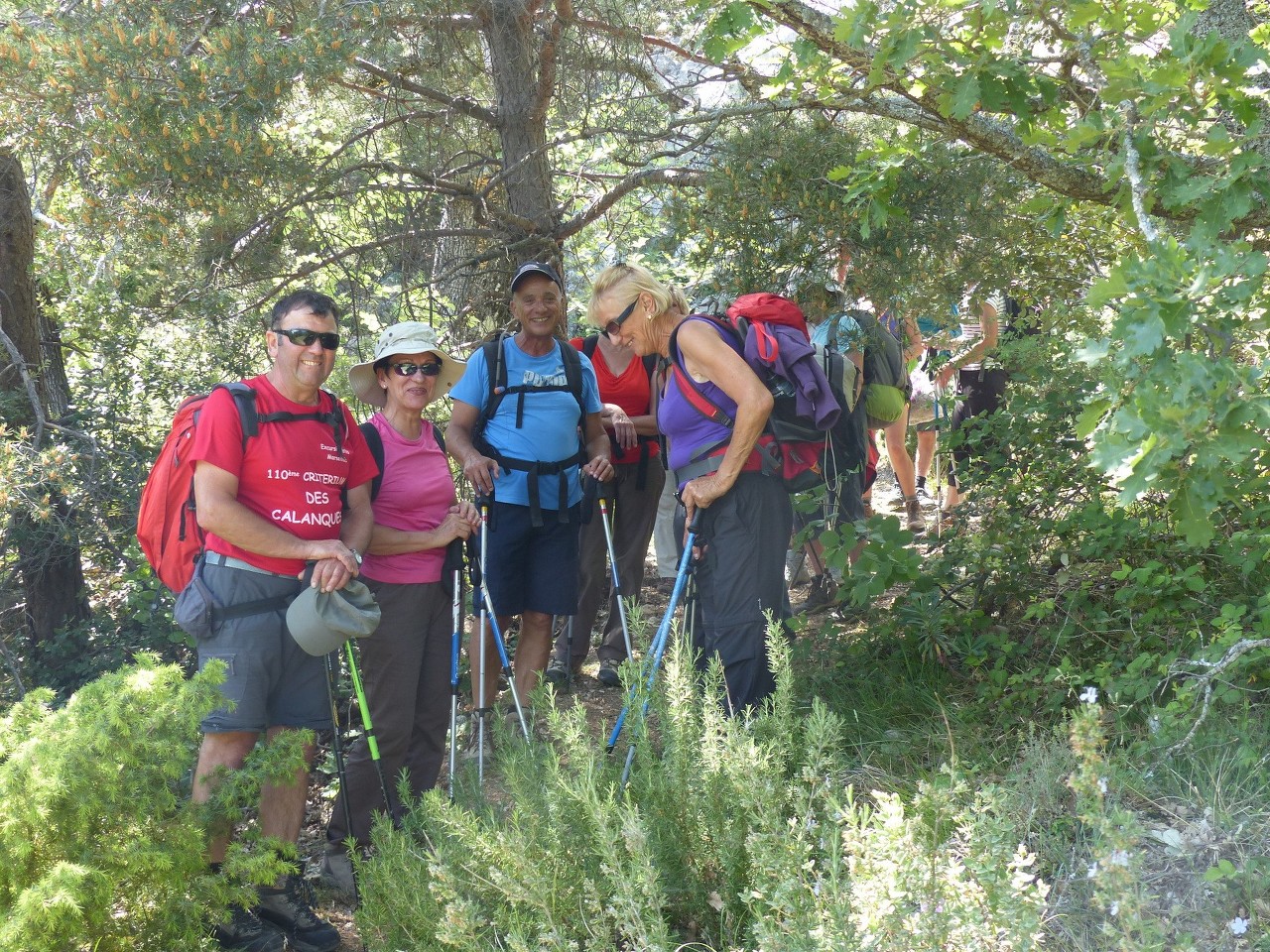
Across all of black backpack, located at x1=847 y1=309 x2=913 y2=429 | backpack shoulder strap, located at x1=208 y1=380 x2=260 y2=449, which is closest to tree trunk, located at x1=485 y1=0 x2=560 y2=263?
black backpack, located at x1=847 y1=309 x2=913 y2=429

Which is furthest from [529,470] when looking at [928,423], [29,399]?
[29,399]

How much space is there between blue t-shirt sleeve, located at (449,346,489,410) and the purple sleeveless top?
3.71 feet

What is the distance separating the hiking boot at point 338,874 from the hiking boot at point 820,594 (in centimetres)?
310

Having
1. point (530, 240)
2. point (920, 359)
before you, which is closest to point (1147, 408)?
point (530, 240)

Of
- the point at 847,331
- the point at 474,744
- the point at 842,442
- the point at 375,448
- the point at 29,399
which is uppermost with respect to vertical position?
the point at 29,399

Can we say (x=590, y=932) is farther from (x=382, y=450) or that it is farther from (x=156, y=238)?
(x=156, y=238)

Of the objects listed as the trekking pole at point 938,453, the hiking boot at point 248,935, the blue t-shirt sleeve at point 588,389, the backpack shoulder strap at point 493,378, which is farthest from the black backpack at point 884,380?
the hiking boot at point 248,935

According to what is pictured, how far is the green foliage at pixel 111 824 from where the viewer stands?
8.41 feet

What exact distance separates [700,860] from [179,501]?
2106 millimetres

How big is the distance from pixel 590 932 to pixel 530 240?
4.97 m

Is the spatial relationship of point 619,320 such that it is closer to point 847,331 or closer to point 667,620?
point 667,620

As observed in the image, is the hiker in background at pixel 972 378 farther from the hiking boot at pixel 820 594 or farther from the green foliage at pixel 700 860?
the green foliage at pixel 700 860

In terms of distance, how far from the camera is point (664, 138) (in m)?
6.21

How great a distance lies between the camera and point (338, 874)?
416cm
